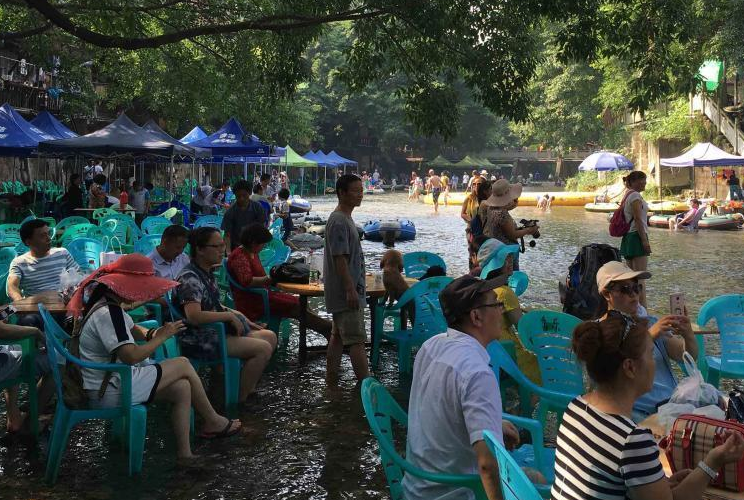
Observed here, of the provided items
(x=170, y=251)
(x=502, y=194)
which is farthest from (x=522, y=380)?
(x=502, y=194)

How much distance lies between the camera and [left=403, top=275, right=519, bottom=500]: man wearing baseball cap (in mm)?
2955

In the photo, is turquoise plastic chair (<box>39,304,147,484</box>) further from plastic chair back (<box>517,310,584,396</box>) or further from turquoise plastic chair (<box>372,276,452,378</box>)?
turquoise plastic chair (<box>372,276,452,378</box>)

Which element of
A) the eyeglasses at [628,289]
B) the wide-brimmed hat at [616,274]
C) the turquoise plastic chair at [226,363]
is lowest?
the turquoise plastic chair at [226,363]

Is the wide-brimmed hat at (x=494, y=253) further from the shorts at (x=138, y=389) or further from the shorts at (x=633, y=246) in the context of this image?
the shorts at (x=138, y=389)

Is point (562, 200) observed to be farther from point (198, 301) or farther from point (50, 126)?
point (198, 301)

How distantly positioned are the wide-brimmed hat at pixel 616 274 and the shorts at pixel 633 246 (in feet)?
13.8

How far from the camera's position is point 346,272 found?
6.22 meters

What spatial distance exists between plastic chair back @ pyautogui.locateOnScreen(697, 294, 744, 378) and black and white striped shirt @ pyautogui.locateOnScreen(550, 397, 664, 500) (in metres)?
3.38

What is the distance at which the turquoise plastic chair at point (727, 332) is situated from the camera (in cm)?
566

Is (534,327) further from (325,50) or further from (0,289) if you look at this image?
(325,50)

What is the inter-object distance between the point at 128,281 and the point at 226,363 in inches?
64.9

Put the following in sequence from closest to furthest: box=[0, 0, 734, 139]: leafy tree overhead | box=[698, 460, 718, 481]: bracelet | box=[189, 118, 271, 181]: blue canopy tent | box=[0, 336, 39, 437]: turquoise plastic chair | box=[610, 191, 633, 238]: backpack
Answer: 1. box=[698, 460, 718, 481]: bracelet
2. box=[0, 336, 39, 437]: turquoise plastic chair
3. box=[610, 191, 633, 238]: backpack
4. box=[0, 0, 734, 139]: leafy tree overhead
5. box=[189, 118, 271, 181]: blue canopy tent

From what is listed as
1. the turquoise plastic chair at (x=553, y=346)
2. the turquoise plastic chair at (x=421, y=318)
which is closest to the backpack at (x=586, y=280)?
the turquoise plastic chair at (x=421, y=318)

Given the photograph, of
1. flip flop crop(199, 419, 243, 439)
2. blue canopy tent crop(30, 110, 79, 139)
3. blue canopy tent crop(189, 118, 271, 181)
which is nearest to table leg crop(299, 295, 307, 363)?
flip flop crop(199, 419, 243, 439)
